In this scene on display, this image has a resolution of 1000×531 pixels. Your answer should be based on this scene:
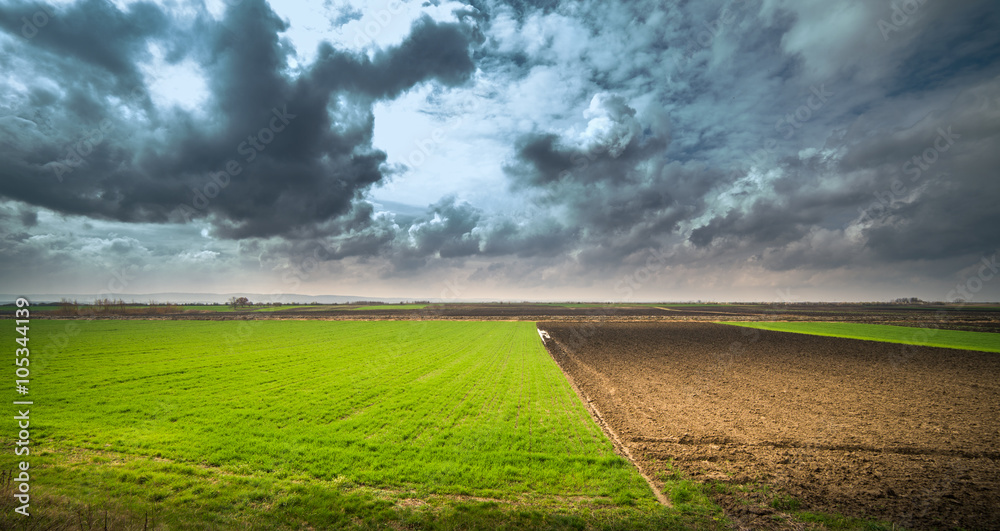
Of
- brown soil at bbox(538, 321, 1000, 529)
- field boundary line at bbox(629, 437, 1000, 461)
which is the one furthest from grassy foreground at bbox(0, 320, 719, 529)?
field boundary line at bbox(629, 437, 1000, 461)

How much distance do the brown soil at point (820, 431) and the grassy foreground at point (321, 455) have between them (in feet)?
7.51

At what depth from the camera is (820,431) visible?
45.1 feet

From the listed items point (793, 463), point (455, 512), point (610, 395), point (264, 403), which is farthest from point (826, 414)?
point (264, 403)

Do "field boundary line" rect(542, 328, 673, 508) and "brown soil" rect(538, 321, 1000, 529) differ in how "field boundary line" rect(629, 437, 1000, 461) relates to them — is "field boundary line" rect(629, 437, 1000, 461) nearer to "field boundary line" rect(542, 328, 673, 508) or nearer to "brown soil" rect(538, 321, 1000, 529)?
"brown soil" rect(538, 321, 1000, 529)

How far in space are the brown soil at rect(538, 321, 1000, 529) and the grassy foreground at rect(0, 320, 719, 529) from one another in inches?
90.1

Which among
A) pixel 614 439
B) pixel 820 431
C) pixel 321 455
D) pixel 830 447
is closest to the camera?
pixel 321 455

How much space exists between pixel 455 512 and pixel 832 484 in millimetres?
10043

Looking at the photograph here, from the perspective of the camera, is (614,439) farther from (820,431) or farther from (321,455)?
(321,455)

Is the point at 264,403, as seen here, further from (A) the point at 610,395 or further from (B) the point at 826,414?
(B) the point at 826,414

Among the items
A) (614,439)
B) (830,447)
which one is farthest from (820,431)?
(614,439)

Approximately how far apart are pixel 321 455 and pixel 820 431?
58.7 feet

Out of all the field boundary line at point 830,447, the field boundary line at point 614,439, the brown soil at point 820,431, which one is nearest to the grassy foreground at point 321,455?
the field boundary line at point 614,439

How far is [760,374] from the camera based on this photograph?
24953mm

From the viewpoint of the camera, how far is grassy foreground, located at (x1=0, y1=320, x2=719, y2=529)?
25.3ft
